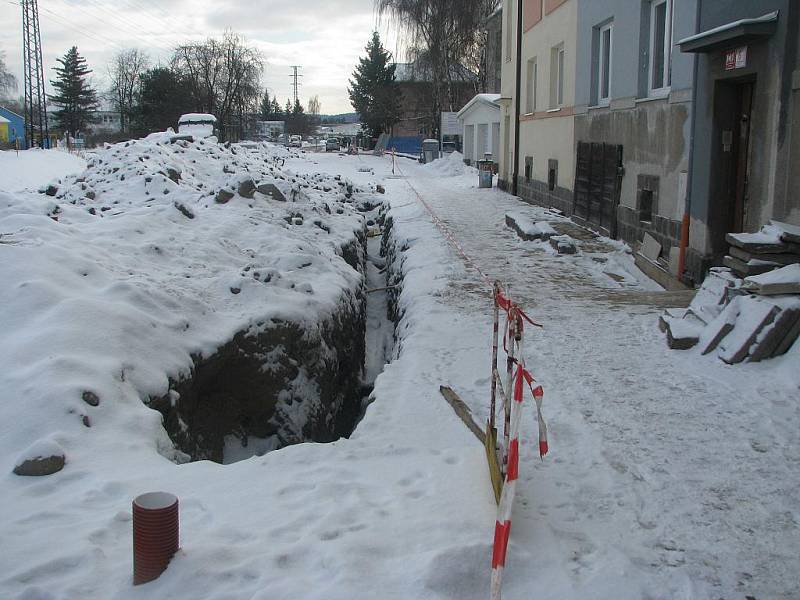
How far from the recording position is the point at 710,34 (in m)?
7.15

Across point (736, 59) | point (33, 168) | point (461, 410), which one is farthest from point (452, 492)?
point (33, 168)

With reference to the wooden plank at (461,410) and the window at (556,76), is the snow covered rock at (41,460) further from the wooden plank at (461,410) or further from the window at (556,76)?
the window at (556,76)

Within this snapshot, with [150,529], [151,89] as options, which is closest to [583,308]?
[150,529]

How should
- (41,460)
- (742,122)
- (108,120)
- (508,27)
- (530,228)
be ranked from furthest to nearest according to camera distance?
(108,120) → (508,27) → (530,228) → (742,122) → (41,460)

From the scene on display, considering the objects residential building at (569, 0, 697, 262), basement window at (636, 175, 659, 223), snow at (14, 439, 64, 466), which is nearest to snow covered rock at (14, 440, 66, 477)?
snow at (14, 439, 64, 466)

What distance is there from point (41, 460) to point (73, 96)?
232 ft

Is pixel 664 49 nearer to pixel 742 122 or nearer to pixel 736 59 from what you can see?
pixel 742 122

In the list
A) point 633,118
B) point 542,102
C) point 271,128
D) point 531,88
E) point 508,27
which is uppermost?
point 508,27

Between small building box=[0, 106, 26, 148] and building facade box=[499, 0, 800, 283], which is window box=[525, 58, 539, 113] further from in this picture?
small building box=[0, 106, 26, 148]

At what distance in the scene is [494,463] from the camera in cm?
375

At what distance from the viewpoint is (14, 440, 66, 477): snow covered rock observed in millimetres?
3955

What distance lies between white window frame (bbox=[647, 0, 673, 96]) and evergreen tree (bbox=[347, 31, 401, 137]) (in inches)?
1973

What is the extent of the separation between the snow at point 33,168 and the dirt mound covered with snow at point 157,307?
43.6 feet

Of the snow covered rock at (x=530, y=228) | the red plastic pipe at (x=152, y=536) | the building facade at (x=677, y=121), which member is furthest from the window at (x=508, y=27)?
the red plastic pipe at (x=152, y=536)
